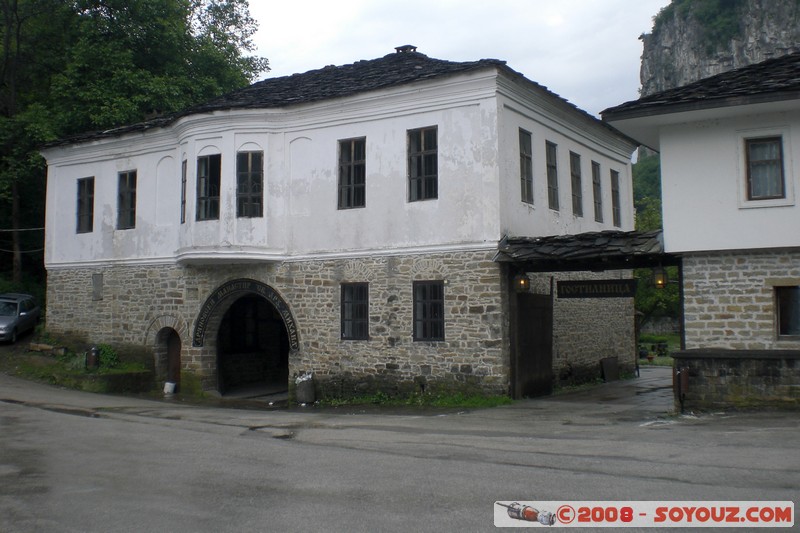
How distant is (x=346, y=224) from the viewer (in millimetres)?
18141

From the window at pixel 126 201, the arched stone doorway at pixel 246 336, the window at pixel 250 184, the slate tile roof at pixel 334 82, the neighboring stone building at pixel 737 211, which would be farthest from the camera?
the window at pixel 126 201

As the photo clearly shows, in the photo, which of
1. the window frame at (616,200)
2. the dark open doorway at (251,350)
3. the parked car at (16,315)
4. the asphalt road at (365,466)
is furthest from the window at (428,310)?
the parked car at (16,315)

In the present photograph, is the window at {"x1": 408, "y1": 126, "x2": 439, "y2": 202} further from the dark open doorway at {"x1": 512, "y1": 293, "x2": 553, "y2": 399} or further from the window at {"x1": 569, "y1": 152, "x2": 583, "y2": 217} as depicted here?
the window at {"x1": 569, "y1": 152, "x2": 583, "y2": 217}

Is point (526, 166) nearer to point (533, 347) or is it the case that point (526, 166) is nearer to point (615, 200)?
point (533, 347)

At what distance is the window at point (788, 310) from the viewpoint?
539 inches

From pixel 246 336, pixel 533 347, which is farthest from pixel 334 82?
pixel 533 347

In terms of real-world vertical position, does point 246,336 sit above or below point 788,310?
below

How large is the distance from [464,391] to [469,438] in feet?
14.6

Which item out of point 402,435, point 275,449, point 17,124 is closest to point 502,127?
point 402,435

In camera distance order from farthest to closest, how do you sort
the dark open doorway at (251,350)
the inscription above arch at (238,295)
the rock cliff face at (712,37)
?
the rock cliff face at (712,37), the dark open doorway at (251,350), the inscription above arch at (238,295)

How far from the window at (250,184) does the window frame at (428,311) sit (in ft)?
14.8

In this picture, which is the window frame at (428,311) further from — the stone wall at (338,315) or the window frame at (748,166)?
the window frame at (748,166)

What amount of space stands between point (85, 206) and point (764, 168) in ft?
59.0

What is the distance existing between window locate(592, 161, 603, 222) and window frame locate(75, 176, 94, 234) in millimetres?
14156
